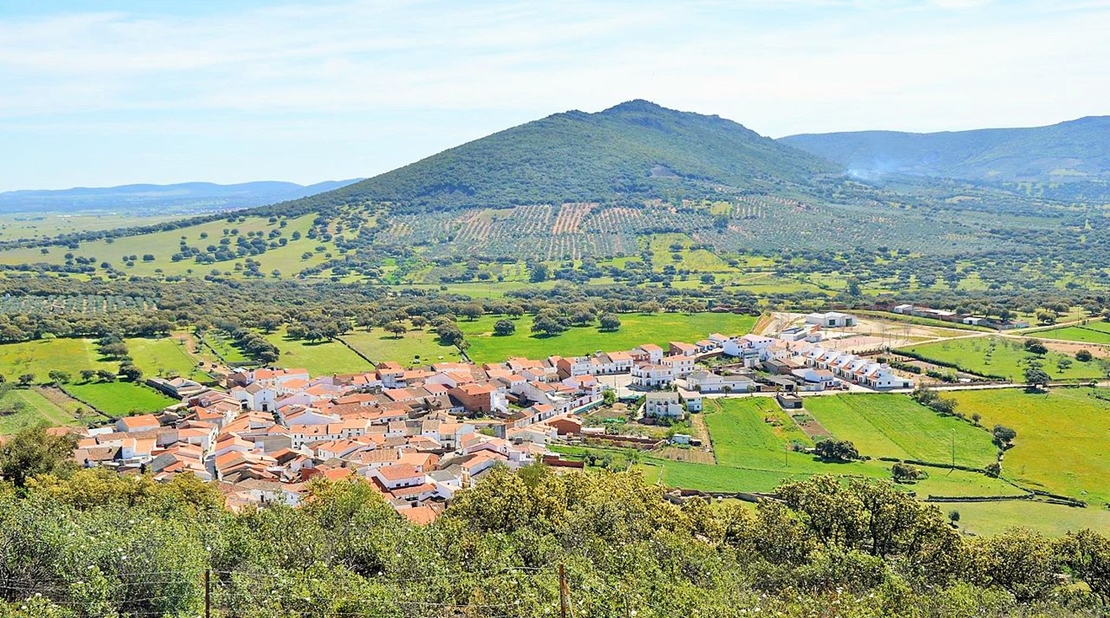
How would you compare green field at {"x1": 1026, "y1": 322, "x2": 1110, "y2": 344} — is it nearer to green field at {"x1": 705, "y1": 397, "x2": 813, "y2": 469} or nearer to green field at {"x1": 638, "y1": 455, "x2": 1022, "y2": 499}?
green field at {"x1": 705, "y1": 397, "x2": 813, "y2": 469}

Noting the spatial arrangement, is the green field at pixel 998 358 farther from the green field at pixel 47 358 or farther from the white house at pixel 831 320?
the green field at pixel 47 358

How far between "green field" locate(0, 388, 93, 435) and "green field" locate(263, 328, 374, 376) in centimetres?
1626

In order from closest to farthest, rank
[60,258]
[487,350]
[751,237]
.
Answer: [487,350] → [60,258] → [751,237]

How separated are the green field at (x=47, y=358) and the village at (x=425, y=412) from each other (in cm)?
791

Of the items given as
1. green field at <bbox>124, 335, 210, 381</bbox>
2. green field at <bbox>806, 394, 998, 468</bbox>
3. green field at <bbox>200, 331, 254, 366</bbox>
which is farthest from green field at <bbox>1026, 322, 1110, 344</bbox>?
green field at <bbox>124, 335, 210, 381</bbox>

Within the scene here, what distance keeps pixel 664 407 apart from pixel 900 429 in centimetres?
1407

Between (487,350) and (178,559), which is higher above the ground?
(178,559)

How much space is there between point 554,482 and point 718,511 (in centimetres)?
696

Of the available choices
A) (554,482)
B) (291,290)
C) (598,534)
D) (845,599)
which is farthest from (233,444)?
(291,290)

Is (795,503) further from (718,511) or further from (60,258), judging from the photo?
(60,258)

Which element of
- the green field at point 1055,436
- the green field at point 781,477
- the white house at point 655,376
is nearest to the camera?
the green field at point 781,477

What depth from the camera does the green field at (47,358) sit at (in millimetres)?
59656

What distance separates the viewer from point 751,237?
154875 millimetres

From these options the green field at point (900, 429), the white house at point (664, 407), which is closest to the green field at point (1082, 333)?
the green field at point (900, 429)
